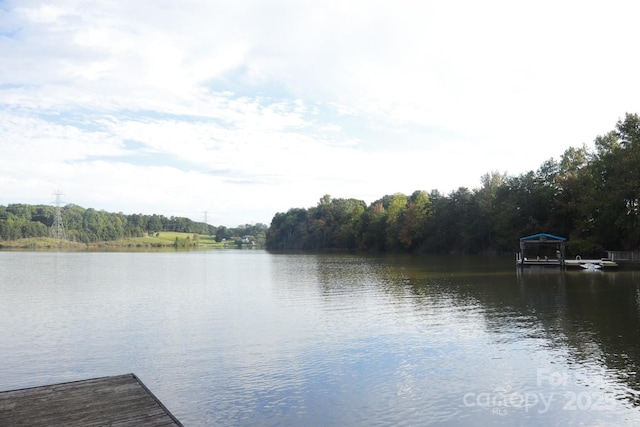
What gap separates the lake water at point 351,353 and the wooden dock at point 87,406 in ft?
4.84

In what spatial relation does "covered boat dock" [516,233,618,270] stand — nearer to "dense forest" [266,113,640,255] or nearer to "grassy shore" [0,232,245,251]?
"dense forest" [266,113,640,255]

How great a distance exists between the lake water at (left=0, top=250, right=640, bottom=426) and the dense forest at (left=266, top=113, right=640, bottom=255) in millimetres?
34087

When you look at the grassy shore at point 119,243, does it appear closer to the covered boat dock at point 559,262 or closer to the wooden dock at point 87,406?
the covered boat dock at point 559,262

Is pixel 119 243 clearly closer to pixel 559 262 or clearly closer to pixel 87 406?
pixel 559 262

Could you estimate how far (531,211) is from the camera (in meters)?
76.1

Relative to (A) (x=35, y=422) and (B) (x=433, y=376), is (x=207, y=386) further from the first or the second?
(B) (x=433, y=376)

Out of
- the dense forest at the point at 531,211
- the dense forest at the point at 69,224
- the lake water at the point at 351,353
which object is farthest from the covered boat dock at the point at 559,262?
the dense forest at the point at 69,224

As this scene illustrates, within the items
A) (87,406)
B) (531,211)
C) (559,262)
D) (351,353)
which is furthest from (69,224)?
(87,406)

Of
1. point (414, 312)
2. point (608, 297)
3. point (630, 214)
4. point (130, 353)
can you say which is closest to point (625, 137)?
point (630, 214)

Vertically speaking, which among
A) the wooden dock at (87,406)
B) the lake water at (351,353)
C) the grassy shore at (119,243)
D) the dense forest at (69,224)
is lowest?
the lake water at (351,353)

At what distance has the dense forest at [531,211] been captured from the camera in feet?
188

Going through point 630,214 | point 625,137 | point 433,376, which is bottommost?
point 433,376

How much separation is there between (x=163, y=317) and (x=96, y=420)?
14.4 meters

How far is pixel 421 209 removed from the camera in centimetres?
11250
